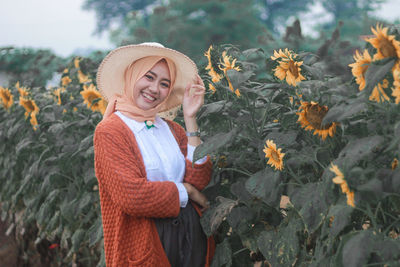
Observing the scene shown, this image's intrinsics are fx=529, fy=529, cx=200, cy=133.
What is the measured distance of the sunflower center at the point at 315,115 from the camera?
1375 mm

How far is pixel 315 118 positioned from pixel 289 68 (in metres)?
0.26

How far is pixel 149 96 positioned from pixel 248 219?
0.53 metres

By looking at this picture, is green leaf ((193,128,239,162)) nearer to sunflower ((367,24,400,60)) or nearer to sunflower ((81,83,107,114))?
sunflower ((367,24,400,60))

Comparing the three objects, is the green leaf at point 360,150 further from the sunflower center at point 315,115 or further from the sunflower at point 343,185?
the sunflower center at point 315,115

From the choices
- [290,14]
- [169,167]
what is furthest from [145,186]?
[290,14]

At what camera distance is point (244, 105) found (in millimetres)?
1737

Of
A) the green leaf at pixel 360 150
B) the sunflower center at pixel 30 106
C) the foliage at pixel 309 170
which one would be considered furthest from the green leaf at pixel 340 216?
the sunflower center at pixel 30 106

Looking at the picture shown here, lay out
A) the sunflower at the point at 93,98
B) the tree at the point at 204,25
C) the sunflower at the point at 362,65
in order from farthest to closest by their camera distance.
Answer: the tree at the point at 204,25, the sunflower at the point at 93,98, the sunflower at the point at 362,65

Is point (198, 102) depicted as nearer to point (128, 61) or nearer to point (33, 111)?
point (128, 61)

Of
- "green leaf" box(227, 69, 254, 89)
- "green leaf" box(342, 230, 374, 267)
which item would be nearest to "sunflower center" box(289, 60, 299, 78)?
"green leaf" box(227, 69, 254, 89)

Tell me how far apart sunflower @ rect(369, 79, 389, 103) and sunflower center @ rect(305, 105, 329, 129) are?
175 millimetres

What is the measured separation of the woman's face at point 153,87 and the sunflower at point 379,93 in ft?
2.58

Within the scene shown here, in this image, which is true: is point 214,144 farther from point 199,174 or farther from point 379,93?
point 379,93

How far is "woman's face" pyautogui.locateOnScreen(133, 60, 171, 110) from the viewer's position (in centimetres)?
179
